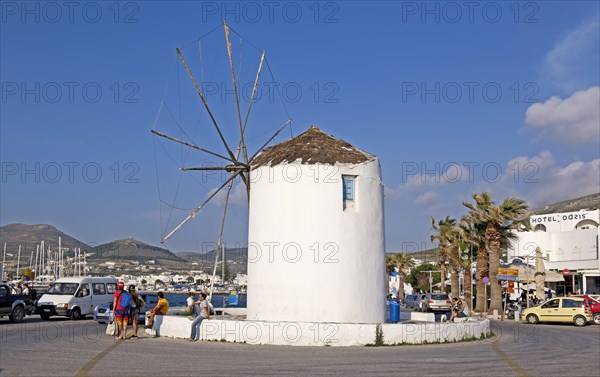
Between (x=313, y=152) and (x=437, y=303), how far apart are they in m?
28.6

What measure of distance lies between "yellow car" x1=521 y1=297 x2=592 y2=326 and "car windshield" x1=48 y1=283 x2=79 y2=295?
24.2m

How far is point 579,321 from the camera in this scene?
3734 centimetres

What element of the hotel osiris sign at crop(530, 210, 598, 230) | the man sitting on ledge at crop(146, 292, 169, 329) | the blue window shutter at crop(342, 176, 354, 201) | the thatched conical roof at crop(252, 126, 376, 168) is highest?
the hotel osiris sign at crop(530, 210, 598, 230)

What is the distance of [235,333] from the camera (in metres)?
22.1

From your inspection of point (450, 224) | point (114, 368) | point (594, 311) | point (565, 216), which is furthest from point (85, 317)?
point (565, 216)

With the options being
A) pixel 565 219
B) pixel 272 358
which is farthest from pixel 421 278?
pixel 272 358

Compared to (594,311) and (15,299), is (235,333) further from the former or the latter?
(594,311)

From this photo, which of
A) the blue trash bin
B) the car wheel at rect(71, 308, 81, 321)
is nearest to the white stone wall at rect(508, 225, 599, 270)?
the blue trash bin

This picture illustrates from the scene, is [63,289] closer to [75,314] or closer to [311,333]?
[75,314]

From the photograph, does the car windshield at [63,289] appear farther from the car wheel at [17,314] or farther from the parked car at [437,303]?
the parked car at [437,303]

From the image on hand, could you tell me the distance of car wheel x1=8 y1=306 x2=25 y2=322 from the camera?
3126 cm

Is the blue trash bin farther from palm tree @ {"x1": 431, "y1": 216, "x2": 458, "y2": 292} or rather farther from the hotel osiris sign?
the hotel osiris sign

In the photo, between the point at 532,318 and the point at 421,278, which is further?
the point at 421,278

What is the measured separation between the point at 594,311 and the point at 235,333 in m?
24.3
